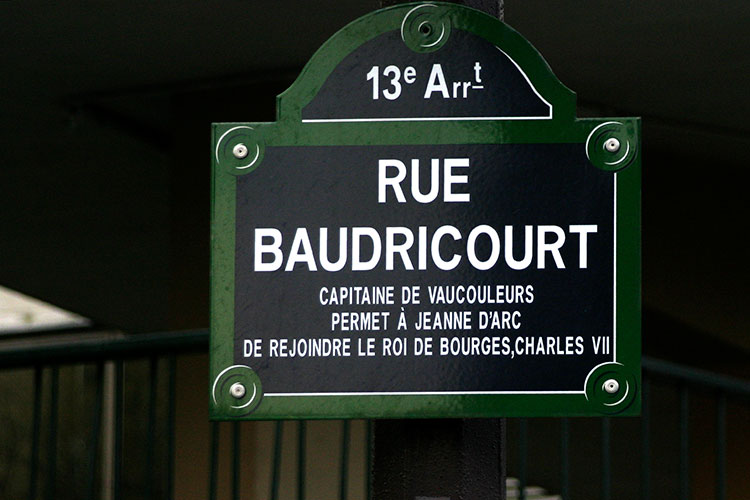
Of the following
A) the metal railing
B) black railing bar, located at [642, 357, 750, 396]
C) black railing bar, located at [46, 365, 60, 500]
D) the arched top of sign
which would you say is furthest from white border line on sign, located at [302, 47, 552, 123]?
black railing bar, located at [642, 357, 750, 396]

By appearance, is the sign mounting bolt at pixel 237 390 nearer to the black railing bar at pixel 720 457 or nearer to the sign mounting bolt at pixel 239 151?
the sign mounting bolt at pixel 239 151

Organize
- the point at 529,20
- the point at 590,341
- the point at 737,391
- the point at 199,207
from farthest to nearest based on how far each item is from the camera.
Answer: the point at 199,207, the point at 529,20, the point at 737,391, the point at 590,341

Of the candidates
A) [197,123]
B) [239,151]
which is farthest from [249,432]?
[239,151]

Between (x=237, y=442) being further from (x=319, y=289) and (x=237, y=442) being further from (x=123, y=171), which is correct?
(x=123, y=171)

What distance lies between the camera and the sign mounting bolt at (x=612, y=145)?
7.08 feet

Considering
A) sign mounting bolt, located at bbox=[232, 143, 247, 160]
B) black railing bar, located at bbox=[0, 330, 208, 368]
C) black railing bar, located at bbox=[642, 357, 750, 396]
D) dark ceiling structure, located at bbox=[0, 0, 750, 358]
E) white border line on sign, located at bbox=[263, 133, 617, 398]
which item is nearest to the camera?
white border line on sign, located at bbox=[263, 133, 617, 398]

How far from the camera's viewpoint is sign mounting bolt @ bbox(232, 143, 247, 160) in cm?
Answer: 220

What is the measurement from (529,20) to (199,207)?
9.71 feet

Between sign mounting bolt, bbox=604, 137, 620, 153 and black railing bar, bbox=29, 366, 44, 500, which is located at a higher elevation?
sign mounting bolt, bbox=604, 137, 620, 153

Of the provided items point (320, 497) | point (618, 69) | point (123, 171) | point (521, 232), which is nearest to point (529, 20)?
point (618, 69)

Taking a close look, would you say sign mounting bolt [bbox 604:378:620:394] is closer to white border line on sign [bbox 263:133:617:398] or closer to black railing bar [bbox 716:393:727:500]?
white border line on sign [bbox 263:133:617:398]

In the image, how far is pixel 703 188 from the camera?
35.1ft

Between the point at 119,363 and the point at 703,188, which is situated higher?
the point at 703,188

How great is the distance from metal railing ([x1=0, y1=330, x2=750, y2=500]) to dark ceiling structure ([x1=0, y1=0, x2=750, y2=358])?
0.82 meters
